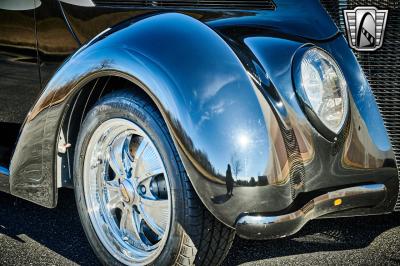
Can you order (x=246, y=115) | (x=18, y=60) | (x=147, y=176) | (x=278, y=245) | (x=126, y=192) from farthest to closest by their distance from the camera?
(x=18, y=60), (x=278, y=245), (x=126, y=192), (x=147, y=176), (x=246, y=115)

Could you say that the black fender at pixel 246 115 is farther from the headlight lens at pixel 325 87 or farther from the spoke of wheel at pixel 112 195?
the spoke of wheel at pixel 112 195

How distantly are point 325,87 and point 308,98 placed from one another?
0.09 metres

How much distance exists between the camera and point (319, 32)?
2818mm

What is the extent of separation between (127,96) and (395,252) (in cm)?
145

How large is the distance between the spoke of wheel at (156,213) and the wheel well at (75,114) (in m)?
0.47

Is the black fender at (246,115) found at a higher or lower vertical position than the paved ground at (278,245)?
higher

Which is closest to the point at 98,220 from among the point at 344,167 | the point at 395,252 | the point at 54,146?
the point at 54,146

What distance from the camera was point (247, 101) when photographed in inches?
102

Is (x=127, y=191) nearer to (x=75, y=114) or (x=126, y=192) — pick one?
(x=126, y=192)

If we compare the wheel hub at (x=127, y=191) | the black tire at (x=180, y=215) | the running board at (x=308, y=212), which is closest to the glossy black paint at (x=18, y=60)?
the wheel hub at (x=127, y=191)

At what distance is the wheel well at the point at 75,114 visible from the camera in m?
3.14

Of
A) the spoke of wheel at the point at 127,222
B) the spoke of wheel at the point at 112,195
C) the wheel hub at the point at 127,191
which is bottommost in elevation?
the spoke of wheel at the point at 127,222

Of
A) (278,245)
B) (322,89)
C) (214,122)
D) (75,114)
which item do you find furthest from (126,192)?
(322,89)

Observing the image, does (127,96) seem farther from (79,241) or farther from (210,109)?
(79,241)
